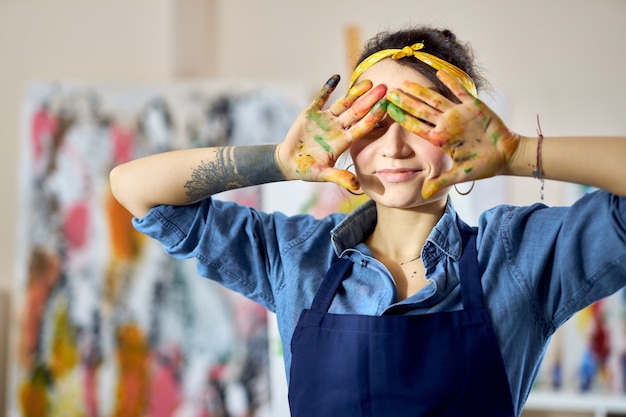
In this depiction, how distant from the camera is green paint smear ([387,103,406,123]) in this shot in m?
1.31

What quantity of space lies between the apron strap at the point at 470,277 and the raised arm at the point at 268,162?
0.90 ft

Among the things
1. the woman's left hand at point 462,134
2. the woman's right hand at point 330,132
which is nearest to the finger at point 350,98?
the woman's right hand at point 330,132

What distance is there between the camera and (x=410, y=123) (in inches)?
51.4

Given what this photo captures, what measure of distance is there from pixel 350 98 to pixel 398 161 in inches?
6.2

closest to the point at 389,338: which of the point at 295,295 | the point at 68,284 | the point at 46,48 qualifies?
the point at 295,295

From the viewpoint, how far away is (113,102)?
11.8 feet

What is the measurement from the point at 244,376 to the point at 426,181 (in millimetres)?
2343

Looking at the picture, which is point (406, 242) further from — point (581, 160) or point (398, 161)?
point (581, 160)

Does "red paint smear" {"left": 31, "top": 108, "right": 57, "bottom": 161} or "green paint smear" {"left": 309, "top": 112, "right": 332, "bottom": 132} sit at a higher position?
"red paint smear" {"left": 31, "top": 108, "right": 57, "bottom": 161}

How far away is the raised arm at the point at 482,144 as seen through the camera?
4.11ft

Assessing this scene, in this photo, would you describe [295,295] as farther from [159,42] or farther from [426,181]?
[159,42]

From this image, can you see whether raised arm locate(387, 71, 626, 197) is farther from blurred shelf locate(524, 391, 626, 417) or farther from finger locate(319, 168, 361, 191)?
blurred shelf locate(524, 391, 626, 417)

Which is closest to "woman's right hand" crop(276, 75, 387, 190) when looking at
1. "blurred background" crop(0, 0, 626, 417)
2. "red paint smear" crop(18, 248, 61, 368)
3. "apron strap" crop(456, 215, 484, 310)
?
"apron strap" crop(456, 215, 484, 310)

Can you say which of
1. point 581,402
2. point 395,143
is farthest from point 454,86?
point 581,402
